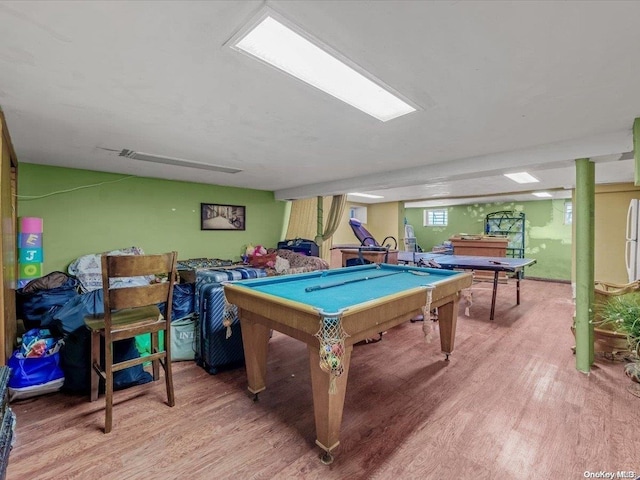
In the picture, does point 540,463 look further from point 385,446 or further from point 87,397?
point 87,397

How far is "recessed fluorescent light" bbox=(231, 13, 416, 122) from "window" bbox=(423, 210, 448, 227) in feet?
29.8

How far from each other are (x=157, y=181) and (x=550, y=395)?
5722mm

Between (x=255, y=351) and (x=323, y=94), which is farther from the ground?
(x=323, y=94)

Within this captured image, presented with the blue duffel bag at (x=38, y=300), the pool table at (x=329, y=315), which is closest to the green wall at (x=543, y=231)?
the pool table at (x=329, y=315)

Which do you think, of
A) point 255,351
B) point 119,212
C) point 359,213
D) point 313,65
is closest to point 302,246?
point 119,212

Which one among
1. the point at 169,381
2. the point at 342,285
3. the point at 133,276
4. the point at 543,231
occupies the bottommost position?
the point at 169,381

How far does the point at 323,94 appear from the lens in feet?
6.22

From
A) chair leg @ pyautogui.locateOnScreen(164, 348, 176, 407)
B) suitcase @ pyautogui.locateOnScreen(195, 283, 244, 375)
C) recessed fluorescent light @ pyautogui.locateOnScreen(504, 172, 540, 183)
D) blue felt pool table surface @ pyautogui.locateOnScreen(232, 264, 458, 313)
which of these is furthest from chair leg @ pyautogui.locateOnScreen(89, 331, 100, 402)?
recessed fluorescent light @ pyautogui.locateOnScreen(504, 172, 540, 183)

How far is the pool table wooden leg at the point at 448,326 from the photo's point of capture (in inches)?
121

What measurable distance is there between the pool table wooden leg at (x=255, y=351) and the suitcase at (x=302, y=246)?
3.59m

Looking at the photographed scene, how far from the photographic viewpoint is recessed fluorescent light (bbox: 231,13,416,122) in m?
1.36

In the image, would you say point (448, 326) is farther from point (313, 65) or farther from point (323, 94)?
point (313, 65)

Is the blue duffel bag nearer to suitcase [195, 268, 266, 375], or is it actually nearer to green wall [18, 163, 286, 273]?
green wall [18, 163, 286, 273]

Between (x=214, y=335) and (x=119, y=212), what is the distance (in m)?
2.90
